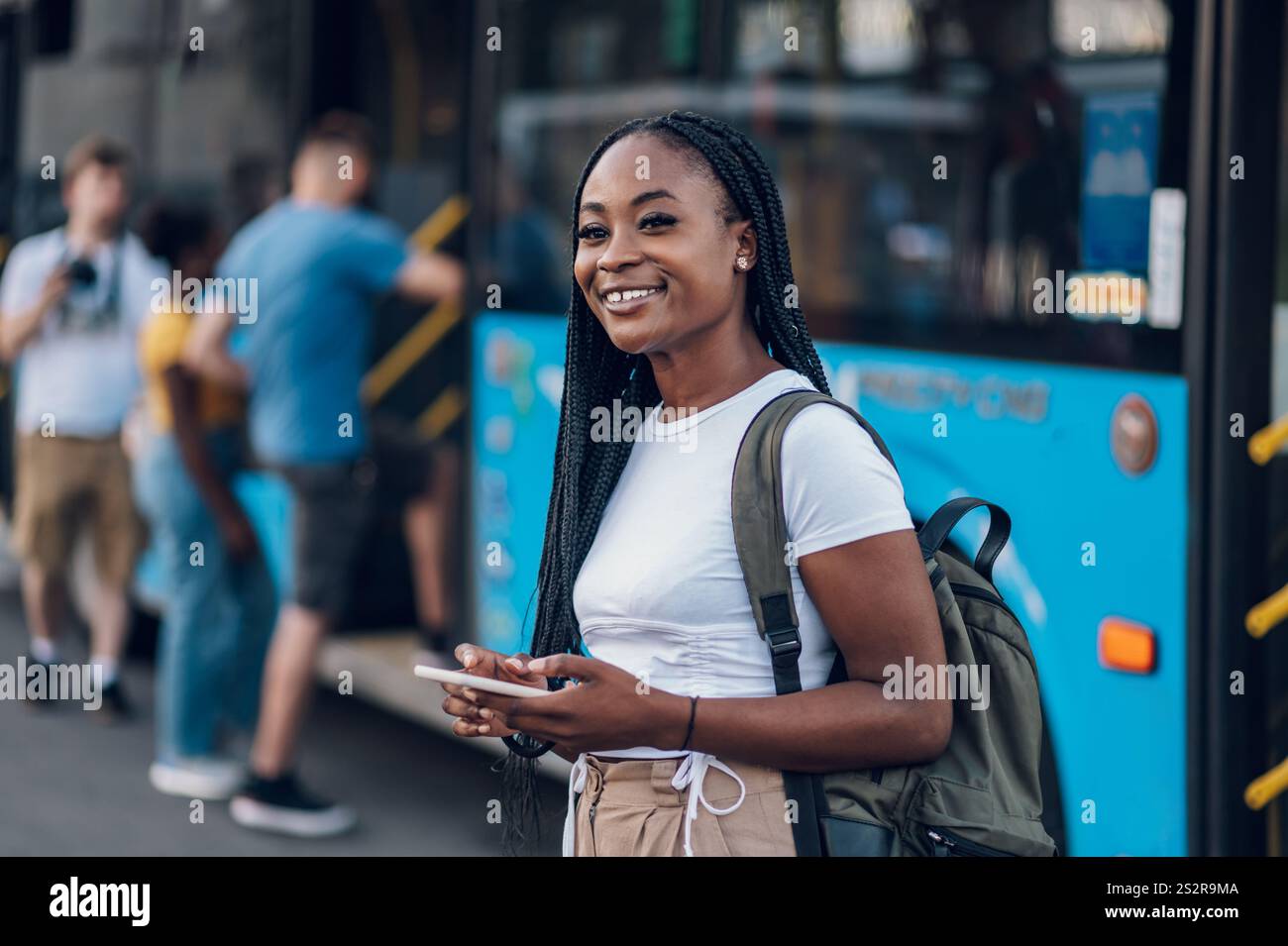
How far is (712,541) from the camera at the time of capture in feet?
6.75

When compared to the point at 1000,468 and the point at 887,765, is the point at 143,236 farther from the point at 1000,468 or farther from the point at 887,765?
the point at 887,765

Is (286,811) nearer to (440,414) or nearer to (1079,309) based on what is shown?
(440,414)

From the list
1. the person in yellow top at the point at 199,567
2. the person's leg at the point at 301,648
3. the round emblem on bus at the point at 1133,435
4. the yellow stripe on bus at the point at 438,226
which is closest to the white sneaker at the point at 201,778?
the person in yellow top at the point at 199,567

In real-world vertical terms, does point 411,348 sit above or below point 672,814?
above

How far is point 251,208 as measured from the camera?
682cm

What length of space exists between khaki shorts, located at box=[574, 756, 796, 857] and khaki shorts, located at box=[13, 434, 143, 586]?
5.19 metres

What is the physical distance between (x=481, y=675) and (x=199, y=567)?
4.08 meters

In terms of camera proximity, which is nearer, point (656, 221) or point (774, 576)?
point (774, 576)

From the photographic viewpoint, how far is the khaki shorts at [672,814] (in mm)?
2053

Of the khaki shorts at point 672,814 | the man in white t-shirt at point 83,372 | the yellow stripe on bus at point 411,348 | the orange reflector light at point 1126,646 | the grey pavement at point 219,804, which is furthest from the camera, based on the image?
the man in white t-shirt at point 83,372

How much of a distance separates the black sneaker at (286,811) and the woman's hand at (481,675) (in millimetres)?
3679

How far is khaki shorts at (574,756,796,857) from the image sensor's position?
80.8 inches
